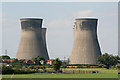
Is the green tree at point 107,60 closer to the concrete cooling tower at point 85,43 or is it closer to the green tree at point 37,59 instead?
the concrete cooling tower at point 85,43

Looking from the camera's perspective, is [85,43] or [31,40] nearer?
[85,43]

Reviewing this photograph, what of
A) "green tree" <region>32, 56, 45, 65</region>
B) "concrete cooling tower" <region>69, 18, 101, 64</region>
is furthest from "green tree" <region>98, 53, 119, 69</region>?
"green tree" <region>32, 56, 45, 65</region>

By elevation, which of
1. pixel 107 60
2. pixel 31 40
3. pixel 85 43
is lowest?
pixel 107 60

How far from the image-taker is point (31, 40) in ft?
295

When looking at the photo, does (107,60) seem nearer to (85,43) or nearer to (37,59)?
(85,43)

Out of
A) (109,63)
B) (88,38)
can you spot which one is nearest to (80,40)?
(88,38)

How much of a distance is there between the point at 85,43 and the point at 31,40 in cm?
1319

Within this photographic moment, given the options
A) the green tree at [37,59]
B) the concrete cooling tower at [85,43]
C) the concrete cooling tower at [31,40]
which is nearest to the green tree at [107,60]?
the concrete cooling tower at [85,43]

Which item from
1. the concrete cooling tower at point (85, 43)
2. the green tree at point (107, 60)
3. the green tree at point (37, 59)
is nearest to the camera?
the green tree at point (107, 60)

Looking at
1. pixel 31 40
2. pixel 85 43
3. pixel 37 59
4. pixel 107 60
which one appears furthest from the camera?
pixel 31 40

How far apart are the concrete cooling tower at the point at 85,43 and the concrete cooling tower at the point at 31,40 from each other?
871 centimetres

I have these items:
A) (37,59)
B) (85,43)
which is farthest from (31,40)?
(85,43)

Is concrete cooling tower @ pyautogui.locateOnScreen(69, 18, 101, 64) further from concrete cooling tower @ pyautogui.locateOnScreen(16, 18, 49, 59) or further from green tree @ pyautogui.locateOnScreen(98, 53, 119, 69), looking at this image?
concrete cooling tower @ pyautogui.locateOnScreen(16, 18, 49, 59)

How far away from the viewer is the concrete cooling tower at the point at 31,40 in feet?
296
